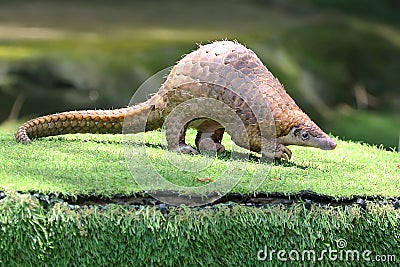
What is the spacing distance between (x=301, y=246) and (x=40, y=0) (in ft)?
20.7

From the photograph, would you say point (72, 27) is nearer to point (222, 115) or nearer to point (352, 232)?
point (222, 115)

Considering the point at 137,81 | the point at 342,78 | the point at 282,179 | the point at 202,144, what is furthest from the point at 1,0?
the point at 282,179

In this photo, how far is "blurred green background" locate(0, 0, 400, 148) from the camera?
5.89 meters

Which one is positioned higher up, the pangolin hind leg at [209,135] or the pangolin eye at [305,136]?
the pangolin eye at [305,136]

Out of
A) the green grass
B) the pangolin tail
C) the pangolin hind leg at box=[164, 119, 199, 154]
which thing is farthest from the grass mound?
the pangolin tail

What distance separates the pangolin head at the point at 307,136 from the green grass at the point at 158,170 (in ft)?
0.40

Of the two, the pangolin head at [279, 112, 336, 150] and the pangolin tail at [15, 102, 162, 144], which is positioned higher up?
the pangolin head at [279, 112, 336, 150]

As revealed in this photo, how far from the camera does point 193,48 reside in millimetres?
6352

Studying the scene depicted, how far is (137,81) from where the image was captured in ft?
A: 19.9

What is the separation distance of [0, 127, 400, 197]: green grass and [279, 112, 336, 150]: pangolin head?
0.12 m

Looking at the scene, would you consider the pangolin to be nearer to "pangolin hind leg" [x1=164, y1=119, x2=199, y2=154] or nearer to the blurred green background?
"pangolin hind leg" [x1=164, y1=119, x2=199, y2=154]

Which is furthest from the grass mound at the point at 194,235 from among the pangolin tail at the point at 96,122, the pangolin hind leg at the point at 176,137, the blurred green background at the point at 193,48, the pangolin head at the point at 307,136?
the blurred green background at the point at 193,48

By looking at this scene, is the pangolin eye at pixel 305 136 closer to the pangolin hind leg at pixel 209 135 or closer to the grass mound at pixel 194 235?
the pangolin hind leg at pixel 209 135

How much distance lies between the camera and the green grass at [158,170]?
113 inches
